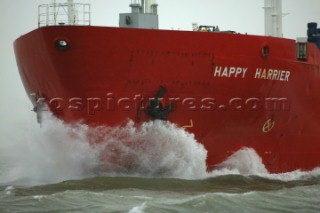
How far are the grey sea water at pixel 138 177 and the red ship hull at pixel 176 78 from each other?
45 centimetres

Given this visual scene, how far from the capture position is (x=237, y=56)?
21344mm

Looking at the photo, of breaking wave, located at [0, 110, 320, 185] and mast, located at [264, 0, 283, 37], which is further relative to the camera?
mast, located at [264, 0, 283, 37]

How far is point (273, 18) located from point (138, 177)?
10.8 m

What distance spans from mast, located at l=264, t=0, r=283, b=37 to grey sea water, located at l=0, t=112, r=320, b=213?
23.0 feet

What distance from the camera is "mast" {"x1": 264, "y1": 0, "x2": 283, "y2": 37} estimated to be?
28188 mm

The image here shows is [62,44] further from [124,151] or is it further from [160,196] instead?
[160,196]

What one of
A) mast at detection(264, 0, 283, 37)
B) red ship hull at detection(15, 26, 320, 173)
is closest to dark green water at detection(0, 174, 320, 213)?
red ship hull at detection(15, 26, 320, 173)

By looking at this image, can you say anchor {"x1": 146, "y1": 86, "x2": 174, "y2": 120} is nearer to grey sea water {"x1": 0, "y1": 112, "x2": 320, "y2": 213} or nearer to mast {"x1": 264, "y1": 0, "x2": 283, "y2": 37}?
grey sea water {"x1": 0, "y1": 112, "x2": 320, "y2": 213}

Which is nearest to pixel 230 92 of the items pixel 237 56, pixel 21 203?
pixel 237 56

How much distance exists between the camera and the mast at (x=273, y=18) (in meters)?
28.2

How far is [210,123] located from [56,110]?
427 cm

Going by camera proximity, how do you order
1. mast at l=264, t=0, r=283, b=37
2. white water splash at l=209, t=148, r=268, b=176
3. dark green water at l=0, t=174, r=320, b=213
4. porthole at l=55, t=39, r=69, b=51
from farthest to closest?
1. mast at l=264, t=0, r=283, b=37
2. white water splash at l=209, t=148, r=268, b=176
3. porthole at l=55, t=39, r=69, b=51
4. dark green water at l=0, t=174, r=320, b=213

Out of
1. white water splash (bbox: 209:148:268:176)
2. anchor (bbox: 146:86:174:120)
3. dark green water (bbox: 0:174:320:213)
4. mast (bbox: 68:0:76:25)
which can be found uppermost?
mast (bbox: 68:0:76:25)

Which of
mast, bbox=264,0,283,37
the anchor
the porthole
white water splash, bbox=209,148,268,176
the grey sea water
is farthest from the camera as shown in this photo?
mast, bbox=264,0,283,37
